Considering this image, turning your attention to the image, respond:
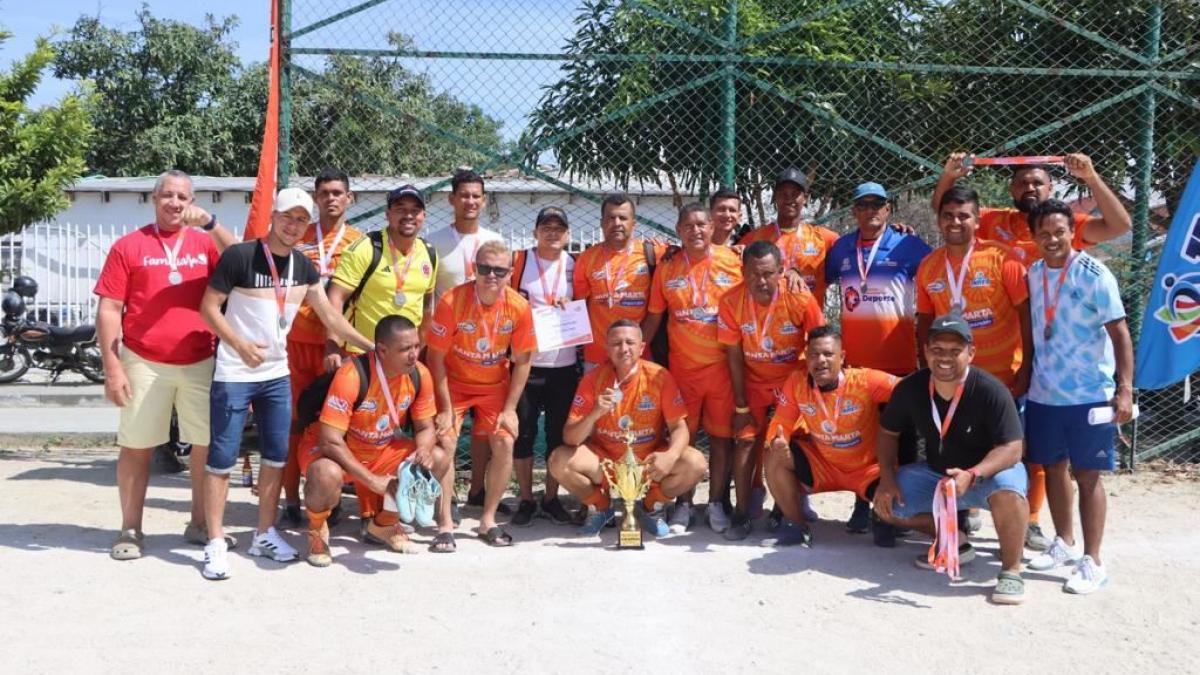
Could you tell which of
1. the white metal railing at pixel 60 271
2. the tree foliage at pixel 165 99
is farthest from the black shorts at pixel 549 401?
the tree foliage at pixel 165 99

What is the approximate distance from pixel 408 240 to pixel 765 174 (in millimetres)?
2834

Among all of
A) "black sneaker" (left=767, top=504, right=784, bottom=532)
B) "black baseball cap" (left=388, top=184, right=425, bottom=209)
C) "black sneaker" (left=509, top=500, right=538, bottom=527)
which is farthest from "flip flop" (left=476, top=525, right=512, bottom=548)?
"black baseball cap" (left=388, top=184, right=425, bottom=209)

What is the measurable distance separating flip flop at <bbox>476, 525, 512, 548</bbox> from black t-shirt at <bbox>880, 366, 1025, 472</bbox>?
6.68 feet

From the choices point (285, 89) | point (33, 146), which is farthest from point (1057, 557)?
point (33, 146)

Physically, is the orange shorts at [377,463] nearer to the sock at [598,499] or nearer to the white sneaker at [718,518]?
the sock at [598,499]

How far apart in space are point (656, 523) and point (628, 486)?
35 centimetres

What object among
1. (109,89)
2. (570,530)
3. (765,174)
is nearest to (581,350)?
(570,530)

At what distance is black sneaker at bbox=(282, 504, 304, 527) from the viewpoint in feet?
20.2

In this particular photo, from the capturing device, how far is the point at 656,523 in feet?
19.5

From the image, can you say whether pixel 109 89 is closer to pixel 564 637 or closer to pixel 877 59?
pixel 877 59

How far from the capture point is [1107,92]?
738 centimetres

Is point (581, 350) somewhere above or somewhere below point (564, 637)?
above

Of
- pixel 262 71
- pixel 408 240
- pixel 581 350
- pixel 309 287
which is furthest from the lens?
pixel 262 71

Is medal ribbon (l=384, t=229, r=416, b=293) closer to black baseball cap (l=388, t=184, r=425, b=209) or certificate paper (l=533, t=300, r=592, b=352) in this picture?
black baseball cap (l=388, t=184, r=425, b=209)
